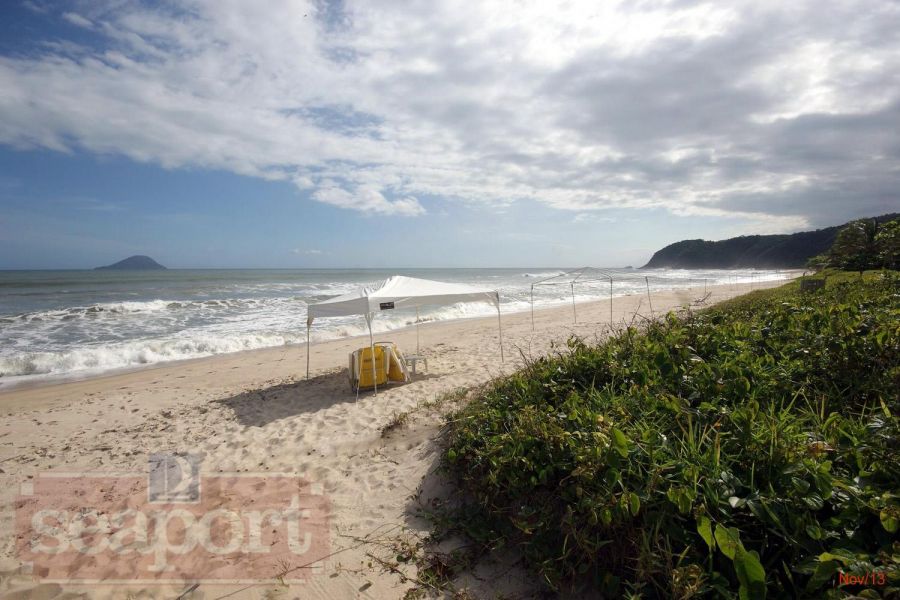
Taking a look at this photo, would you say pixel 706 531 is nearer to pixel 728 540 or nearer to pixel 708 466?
pixel 728 540

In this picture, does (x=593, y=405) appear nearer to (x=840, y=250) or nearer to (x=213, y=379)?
(x=213, y=379)

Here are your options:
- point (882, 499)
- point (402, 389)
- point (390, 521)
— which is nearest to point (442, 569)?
point (390, 521)

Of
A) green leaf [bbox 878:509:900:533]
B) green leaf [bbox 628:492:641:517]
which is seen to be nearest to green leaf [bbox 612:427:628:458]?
green leaf [bbox 628:492:641:517]

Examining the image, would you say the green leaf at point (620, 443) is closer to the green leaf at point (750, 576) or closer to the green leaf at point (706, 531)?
the green leaf at point (706, 531)

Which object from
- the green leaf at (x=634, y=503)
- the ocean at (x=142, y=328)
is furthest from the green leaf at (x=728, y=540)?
the ocean at (x=142, y=328)

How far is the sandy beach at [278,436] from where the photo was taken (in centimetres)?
299

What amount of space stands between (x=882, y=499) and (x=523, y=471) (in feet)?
5.70

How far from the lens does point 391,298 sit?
294 inches

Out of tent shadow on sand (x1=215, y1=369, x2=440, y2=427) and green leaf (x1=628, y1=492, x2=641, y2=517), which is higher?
green leaf (x1=628, y1=492, x2=641, y2=517)

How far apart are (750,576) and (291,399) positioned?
282 inches

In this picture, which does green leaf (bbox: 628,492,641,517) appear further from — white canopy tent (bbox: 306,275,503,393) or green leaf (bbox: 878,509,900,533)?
white canopy tent (bbox: 306,275,503,393)

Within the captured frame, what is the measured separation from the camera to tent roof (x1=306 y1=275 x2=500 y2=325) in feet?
24.2

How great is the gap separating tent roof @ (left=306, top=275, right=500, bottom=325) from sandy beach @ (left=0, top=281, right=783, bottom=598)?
1.51 meters

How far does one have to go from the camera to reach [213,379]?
9359mm
